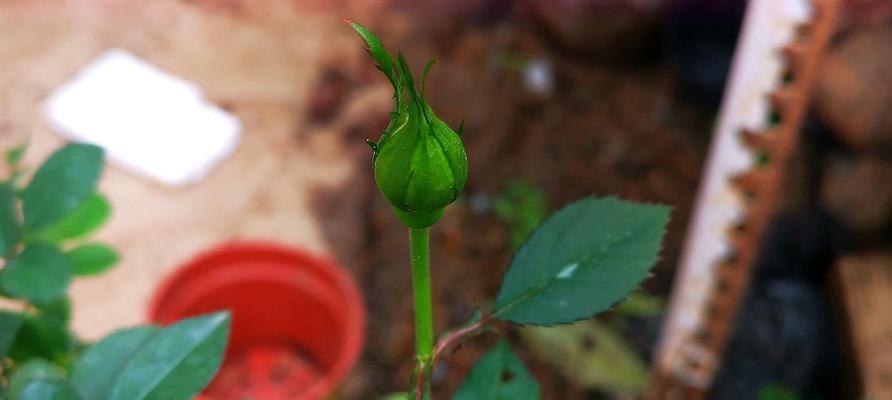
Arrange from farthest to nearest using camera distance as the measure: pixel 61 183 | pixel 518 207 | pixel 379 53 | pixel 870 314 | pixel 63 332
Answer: pixel 518 207 < pixel 870 314 < pixel 63 332 < pixel 61 183 < pixel 379 53

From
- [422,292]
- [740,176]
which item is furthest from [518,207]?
[422,292]

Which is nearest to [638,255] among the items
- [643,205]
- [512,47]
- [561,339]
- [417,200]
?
[643,205]

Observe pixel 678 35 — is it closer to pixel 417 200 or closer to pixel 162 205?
pixel 162 205

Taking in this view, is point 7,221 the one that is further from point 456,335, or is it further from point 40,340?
point 456,335

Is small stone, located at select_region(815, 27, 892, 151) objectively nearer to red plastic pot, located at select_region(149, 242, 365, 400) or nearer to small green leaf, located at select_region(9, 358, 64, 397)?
red plastic pot, located at select_region(149, 242, 365, 400)

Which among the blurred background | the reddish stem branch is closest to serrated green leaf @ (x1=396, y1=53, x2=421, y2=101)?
the reddish stem branch

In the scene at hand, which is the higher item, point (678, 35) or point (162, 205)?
point (678, 35)
